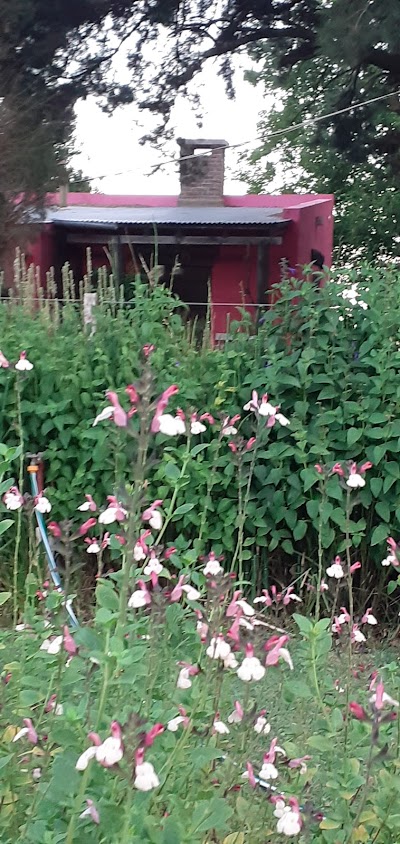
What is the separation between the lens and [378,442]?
3.21 meters

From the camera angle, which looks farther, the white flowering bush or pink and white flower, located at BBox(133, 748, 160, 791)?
the white flowering bush

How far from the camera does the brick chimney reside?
43.8ft

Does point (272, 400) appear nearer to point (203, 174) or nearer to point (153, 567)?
point (153, 567)

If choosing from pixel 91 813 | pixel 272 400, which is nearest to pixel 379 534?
pixel 272 400

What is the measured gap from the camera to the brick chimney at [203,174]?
13.3 meters

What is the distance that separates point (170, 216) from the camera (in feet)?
38.7

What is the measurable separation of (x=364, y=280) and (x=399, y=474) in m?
0.89

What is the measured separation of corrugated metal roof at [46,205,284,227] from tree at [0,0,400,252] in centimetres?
171

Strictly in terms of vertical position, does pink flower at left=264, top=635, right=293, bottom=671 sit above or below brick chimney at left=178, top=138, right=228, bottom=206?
below

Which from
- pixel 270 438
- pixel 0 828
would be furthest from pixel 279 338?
pixel 0 828

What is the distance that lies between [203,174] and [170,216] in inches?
92.2

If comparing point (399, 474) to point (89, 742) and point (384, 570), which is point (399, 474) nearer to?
point (384, 570)

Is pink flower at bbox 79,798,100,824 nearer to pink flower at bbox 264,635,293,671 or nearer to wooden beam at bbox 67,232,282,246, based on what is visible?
pink flower at bbox 264,635,293,671

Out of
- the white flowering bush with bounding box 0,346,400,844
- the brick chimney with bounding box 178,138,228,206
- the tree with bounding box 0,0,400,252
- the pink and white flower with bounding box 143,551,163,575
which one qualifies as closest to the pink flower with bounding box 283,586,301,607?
the white flowering bush with bounding box 0,346,400,844
